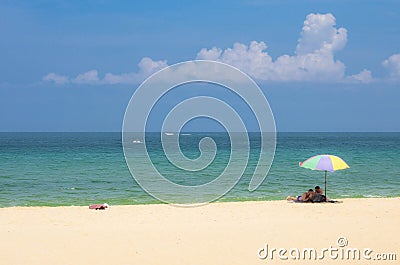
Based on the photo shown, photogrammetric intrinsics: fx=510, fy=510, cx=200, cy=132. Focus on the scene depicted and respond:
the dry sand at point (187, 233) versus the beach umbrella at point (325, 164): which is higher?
the beach umbrella at point (325, 164)

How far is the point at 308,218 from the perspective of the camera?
595 inches

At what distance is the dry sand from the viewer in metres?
10.4

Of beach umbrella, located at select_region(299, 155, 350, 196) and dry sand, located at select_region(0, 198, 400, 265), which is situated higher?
Result: beach umbrella, located at select_region(299, 155, 350, 196)

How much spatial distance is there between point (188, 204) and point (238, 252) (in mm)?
9660

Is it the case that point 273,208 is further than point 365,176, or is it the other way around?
point 365,176

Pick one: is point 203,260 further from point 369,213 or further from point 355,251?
point 369,213

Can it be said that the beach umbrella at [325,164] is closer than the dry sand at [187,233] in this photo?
No

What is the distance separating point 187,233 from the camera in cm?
1254

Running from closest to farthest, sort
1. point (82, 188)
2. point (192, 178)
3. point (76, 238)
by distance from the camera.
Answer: point (76, 238)
point (82, 188)
point (192, 178)

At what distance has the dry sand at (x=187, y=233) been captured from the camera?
1038 centimetres

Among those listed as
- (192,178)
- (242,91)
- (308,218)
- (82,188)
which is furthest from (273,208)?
(192,178)

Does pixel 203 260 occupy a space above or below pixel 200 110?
below

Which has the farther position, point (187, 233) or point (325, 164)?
point (325, 164)

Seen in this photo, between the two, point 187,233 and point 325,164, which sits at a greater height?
point 325,164
